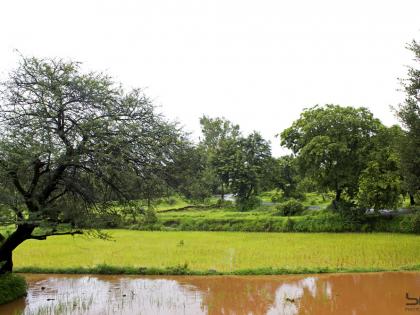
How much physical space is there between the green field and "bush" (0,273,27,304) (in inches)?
156

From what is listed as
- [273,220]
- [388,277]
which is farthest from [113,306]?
[273,220]

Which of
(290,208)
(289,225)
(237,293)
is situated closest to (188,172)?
(237,293)

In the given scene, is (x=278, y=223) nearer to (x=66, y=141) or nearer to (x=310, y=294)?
(x=310, y=294)

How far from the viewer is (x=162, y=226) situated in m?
30.9

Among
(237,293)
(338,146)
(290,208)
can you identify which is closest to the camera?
(237,293)

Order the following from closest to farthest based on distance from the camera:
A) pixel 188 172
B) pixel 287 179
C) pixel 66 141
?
1. pixel 66 141
2. pixel 188 172
3. pixel 287 179

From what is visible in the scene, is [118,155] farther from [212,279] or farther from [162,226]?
[162,226]

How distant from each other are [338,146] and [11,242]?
1954 centimetres

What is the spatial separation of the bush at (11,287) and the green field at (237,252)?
3.96 m

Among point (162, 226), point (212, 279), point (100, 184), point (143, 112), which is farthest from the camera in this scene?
point (162, 226)

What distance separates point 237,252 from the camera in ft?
60.5

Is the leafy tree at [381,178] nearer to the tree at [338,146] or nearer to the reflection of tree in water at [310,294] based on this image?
the tree at [338,146]

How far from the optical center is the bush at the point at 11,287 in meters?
11.2

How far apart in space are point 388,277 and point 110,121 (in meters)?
9.58
